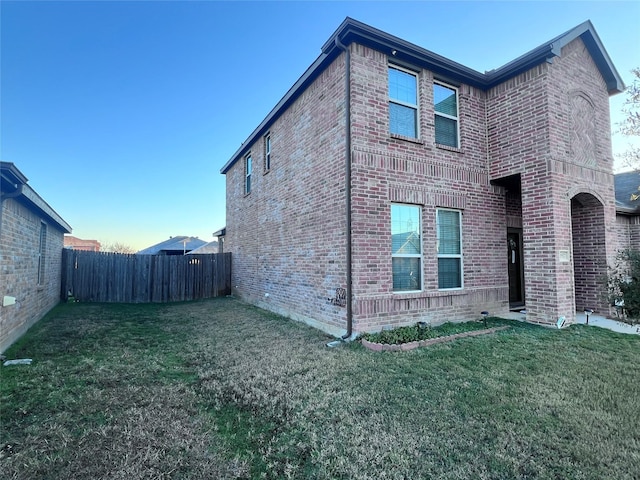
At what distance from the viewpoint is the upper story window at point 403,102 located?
6719mm

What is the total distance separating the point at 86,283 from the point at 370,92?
41.3 ft

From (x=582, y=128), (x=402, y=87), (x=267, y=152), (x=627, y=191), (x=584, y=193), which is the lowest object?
(x=584, y=193)

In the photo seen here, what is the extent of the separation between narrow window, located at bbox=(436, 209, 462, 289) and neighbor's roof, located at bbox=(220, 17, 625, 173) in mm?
3317

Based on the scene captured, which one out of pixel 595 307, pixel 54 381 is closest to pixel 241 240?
pixel 54 381

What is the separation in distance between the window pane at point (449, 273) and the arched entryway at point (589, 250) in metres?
3.57

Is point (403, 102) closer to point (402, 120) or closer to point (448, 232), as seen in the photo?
point (402, 120)

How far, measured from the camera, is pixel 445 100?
7.46 metres

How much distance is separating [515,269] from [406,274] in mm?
4772

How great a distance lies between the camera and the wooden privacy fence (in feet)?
39.4

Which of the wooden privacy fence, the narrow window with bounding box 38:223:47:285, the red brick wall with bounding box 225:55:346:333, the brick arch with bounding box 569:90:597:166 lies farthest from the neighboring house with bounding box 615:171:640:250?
the narrow window with bounding box 38:223:47:285

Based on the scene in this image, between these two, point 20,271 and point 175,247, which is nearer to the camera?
point 20,271

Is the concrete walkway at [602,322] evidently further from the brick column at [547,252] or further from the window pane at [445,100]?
the window pane at [445,100]

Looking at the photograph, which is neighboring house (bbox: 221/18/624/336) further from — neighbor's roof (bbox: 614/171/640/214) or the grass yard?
neighbor's roof (bbox: 614/171/640/214)

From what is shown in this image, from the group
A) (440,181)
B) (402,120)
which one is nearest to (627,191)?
(440,181)
